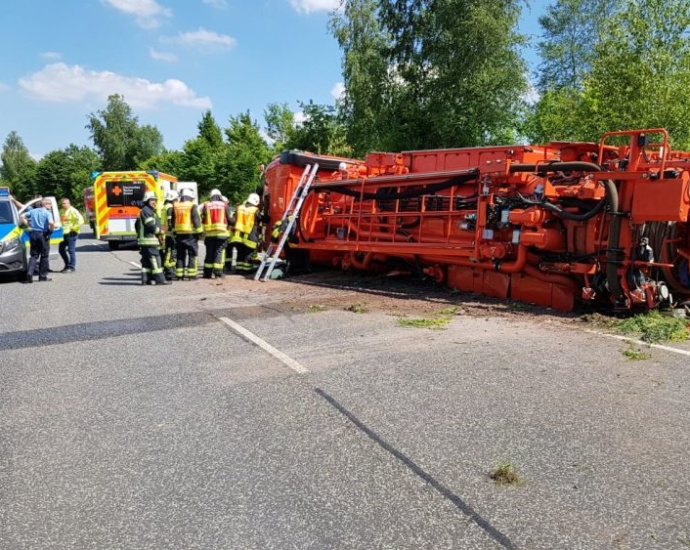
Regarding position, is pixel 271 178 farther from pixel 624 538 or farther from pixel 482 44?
pixel 482 44

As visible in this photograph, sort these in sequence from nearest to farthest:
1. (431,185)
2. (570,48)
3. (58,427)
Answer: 1. (58,427)
2. (431,185)
3. (570,48)

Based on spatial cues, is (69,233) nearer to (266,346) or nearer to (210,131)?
(266,346)

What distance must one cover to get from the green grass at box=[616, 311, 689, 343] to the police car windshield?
11.4 meters

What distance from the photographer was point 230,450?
361 cm

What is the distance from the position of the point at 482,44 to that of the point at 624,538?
77.7 ft

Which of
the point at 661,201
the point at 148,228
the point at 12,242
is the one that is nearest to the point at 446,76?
the point at 148,228

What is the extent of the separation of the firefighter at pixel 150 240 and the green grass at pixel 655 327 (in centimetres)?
800

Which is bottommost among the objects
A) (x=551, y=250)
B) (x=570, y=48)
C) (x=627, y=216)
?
(x=551, y=250)

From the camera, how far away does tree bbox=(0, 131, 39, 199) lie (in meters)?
78.4

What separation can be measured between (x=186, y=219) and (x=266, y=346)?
235 inches

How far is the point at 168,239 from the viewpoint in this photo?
40.9ft

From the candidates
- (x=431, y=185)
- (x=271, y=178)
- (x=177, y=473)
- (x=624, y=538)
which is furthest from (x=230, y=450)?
(x=271, y=178)

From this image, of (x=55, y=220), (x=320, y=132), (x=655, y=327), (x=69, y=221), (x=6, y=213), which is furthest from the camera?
(x=320, y=132)

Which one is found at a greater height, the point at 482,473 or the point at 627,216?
the point at 627,216
